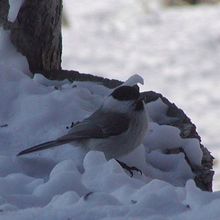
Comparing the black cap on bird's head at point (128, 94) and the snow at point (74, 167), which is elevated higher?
the black cap on bird's head at point (128, 94)

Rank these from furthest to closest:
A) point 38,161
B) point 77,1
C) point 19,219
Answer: point 77,1, point 38,161, point 19,219

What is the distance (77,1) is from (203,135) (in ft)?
12.5

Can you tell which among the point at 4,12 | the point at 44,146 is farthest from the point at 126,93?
the point at 4,12

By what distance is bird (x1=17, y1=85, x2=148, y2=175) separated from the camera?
3389 mm

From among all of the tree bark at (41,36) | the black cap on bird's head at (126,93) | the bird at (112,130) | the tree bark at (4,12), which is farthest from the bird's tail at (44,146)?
the tree bark at (4,12)

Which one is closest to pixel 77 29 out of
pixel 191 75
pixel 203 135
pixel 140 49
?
pixel 140 49

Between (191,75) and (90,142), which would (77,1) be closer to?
(191,75)

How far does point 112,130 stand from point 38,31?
0.89 m

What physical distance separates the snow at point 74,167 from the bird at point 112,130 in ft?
0.18

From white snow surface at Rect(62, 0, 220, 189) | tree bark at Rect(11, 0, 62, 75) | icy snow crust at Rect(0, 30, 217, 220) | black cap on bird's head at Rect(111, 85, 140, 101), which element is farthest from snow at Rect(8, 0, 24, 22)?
white snow surface at Rect(62, 0, 220, 189)

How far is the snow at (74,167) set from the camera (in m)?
2.59

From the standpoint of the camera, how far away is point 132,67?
29.4ft

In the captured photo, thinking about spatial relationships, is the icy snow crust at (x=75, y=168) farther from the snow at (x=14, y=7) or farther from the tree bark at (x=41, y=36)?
the snow at (x=14, y=7)

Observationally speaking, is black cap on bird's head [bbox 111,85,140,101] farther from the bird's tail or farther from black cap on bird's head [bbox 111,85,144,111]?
the bird's tail
